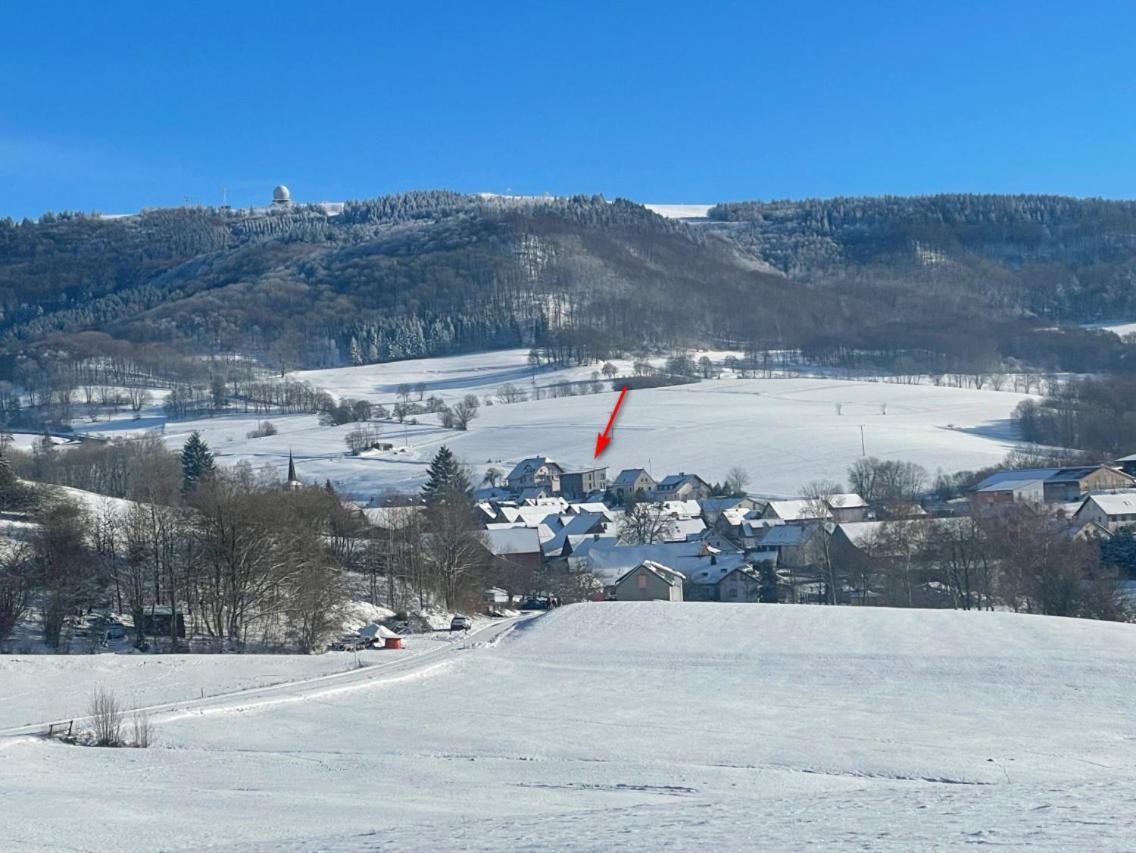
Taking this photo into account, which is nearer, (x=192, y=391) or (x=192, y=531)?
(x=192, y=531)

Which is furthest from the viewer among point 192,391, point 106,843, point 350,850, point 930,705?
point 192,391

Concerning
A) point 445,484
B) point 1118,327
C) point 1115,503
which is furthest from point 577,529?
point 1118,327

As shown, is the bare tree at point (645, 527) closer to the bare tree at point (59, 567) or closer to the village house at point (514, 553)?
the village house at point (514, 553)

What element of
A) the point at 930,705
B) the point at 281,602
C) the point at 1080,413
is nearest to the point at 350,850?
the point at 930,705

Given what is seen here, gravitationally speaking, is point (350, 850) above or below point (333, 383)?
below

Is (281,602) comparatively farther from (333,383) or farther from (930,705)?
(333,383)

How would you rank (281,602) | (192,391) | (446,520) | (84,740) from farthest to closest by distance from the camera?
(192,391) < (446,520) < (281,602) < (84,740)

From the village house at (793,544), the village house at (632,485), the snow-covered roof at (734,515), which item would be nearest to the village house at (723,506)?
the snow-covered roof at (734,515)
